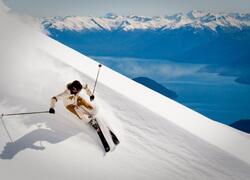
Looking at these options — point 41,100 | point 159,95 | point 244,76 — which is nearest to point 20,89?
point 41,100

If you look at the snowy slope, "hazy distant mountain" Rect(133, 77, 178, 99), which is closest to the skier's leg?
the snowy slope

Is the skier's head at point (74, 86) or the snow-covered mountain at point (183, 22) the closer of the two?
the skier's head at point (74, 86)

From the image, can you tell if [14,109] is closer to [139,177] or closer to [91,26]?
[139,177]

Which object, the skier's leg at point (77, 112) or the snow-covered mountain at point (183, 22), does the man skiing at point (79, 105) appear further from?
the snow-covered mountain at point (183, 22)

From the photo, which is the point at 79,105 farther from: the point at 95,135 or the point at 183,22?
the point at 183,22

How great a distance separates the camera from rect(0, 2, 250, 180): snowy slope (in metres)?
5.16

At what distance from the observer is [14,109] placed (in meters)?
6.11

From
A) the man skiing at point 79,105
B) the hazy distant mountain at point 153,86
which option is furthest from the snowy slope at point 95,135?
the hazy distant mountain at point 153,86

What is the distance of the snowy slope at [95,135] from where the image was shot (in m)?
5.16

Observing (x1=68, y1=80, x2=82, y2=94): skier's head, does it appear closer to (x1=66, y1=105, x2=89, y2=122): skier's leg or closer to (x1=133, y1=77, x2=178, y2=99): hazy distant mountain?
(x1=66, y1=105, x2=89, y2=122): skier's leg

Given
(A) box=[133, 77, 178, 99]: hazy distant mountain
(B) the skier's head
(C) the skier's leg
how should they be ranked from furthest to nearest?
(A) box=[133, 77, 178, 99]: hazy distant mountain < (C) the skier's leg < (B) the skier's head

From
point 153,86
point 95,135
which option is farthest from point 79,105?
point 153,86

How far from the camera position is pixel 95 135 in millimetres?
5656

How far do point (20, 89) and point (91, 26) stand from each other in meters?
35.1
